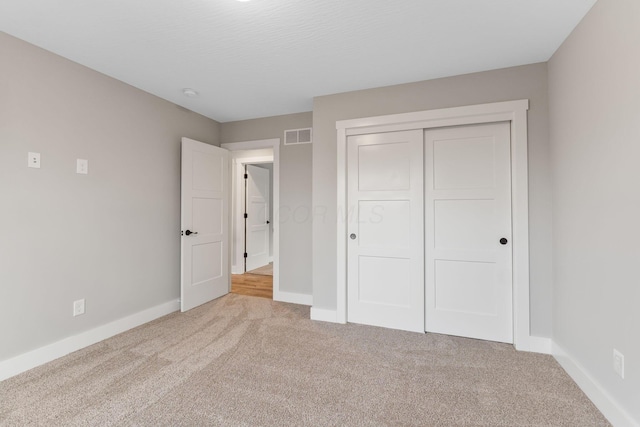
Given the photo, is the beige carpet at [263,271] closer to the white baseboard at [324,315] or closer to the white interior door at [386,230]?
the white baseboard at [324,315]

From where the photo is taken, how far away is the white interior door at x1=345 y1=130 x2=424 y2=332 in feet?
9.31

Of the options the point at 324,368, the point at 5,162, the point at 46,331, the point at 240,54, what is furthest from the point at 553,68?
the point at 46,331

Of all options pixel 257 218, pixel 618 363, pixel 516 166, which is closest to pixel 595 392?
pixel 618 363

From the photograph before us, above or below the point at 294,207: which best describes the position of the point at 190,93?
above

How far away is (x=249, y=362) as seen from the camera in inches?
89.0

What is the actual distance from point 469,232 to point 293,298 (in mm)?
2244

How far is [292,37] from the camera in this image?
2090mm

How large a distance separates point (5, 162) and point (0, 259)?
68 cm

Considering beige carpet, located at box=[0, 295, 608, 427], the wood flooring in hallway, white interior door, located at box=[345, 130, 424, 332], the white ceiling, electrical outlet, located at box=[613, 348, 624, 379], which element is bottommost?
beige carpet, located at box=[0, 295, 608, 427]

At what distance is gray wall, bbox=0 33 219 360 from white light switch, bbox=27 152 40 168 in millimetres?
38

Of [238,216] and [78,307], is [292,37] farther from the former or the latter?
[238,216]

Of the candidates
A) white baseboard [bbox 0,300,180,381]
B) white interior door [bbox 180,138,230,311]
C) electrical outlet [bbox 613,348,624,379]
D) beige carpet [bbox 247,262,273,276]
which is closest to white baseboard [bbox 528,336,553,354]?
electrical outlet [bbox 613,348,624,379]

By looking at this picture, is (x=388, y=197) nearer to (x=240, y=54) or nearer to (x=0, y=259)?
(x=240, y=54)

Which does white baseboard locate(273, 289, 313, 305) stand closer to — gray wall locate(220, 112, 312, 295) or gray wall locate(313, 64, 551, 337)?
gray wall locate(220, 112, 312, 295)
